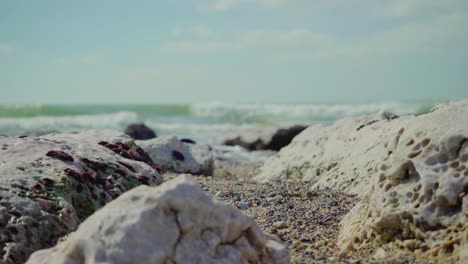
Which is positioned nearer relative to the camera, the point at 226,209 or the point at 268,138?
the point at 226,209

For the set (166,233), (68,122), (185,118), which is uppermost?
(166,233)

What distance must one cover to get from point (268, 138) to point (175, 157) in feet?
25.1

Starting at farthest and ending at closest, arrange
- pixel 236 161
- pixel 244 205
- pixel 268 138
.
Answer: pixel 268 138
pixel 236 161
pixel 244 205

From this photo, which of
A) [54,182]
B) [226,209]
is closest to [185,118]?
[54,182]

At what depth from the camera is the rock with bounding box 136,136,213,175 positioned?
40.9ft

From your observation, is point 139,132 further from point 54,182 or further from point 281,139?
point 54,182

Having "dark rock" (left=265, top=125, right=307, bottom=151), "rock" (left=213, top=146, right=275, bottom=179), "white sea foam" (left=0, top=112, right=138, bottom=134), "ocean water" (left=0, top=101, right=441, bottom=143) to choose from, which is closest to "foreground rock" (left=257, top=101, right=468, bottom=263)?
"rock" (left=213, top=146, right=275, bottom=179)

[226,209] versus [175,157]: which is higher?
[226,209]

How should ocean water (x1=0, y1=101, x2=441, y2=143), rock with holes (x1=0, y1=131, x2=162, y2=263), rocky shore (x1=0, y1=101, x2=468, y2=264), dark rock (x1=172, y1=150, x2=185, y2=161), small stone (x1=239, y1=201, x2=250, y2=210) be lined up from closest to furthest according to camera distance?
rocky shore (x1=0, y1=101, x2=468, y2=264) → rock with holes (x1=0, y1=131, x2=162, y2=263) → small stone (x1=239, y1=201, x2=250, y2=210) → dark rock (x1=172, y1=150, x2=185, y2=161) → ocean water (x1=0, y1=101, x2=441, y2=143)

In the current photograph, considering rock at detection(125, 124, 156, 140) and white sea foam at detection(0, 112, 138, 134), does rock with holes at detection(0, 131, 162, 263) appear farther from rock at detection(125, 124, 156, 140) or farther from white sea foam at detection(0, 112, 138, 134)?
white sea foam at detection(0, 112, 138, 134)

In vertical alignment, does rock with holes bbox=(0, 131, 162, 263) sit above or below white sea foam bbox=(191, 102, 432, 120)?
above

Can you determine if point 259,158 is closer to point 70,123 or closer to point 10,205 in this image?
point 10,205

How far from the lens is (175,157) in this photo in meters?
12.6

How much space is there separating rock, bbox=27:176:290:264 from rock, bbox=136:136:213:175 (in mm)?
8435
